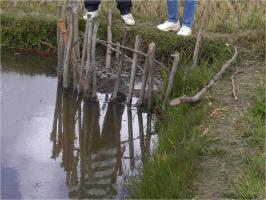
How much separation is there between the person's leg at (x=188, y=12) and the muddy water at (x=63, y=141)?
50.2 inches

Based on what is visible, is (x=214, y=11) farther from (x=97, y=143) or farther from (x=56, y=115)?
(x=97, y=143)

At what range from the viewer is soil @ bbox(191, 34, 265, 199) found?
3954 millimetres

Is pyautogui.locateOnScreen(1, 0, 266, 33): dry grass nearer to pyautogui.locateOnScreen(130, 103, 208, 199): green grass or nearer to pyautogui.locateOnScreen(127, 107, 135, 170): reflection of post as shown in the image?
pyautogui.locateOnScreen(127, 107, 135, 170): reflection of post

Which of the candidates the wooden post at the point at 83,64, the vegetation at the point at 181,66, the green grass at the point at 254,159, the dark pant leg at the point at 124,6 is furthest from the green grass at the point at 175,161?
the dark pant leg at the point at 124,6

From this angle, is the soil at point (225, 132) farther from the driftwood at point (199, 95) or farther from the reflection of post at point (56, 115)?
the reflection of post at point (56, 115)

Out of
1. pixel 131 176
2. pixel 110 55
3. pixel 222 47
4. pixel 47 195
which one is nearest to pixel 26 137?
pixel 47 195

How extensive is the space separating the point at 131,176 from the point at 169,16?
315 centimetres

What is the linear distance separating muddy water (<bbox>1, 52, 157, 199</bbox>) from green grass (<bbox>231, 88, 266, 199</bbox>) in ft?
3.49

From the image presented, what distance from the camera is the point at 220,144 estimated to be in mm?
4578

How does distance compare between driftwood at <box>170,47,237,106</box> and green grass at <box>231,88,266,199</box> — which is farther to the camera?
driftwood at <box>170,47,237,106</box>

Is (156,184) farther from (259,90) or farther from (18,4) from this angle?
(18,4)

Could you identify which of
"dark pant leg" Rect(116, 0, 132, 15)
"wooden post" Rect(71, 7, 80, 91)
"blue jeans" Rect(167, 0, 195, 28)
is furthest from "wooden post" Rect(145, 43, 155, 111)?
"dark pant leg" Rect(116, 0, 132, 15)

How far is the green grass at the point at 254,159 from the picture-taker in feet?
12.1

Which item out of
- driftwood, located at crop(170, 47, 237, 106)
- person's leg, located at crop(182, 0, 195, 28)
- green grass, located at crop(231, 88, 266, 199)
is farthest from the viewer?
person's leg, located at crop(182, 0, 195, 28)
